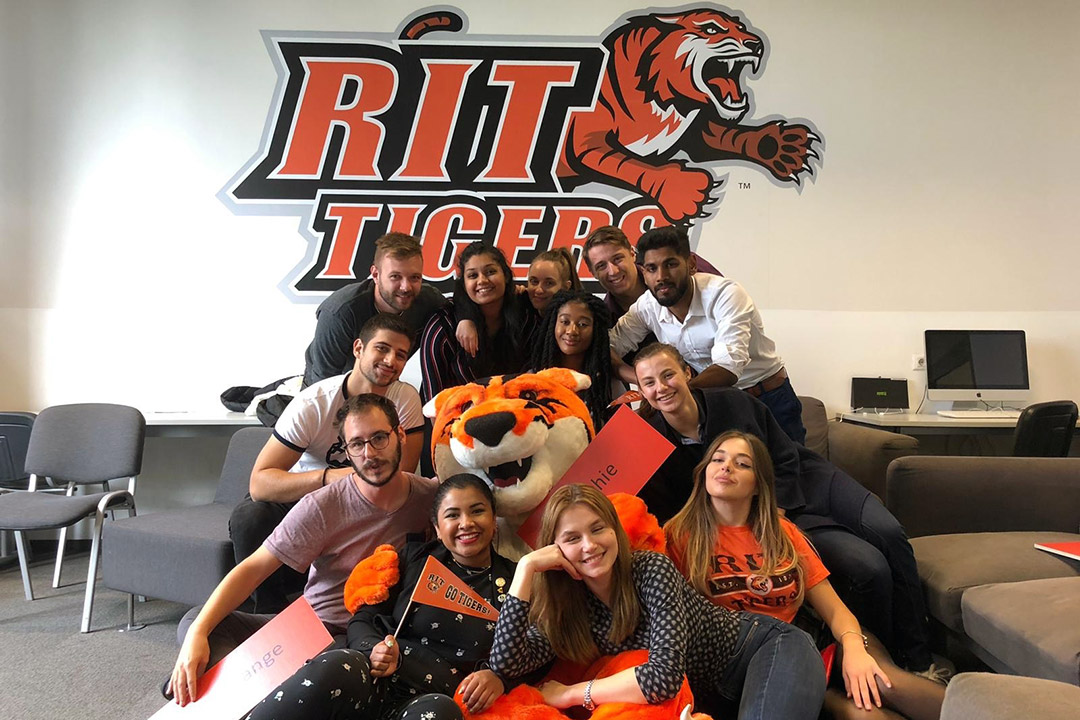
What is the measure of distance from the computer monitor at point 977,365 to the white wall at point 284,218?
154mm

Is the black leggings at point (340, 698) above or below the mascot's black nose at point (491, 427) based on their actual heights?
below

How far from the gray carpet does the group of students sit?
2.46ft

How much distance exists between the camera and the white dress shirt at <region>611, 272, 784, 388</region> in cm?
258

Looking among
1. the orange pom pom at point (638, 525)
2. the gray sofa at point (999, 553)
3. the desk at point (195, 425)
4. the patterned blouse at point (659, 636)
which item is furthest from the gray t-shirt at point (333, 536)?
the desk at point (195, 425)

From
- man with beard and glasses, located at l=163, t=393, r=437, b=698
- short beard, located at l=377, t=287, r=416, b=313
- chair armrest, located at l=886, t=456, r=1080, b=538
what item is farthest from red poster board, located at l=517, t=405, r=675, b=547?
chair armrest, located at l=886, t=456, r=1080, b=538

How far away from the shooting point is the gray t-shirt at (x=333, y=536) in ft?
5.92

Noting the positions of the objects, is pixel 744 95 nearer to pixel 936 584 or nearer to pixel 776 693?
pixel 936 584

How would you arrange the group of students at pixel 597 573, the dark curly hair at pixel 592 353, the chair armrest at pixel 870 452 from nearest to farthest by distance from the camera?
the group of students at pixel 597 573, the dark curly hair at pixel 592 353, the chair armrest at pixel 870 452

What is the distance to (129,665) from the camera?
102 inches

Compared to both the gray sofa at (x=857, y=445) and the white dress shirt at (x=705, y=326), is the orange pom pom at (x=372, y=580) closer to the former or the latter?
the white dress shirt at (x=705, y=326)

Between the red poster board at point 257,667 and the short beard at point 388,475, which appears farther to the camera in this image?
the short beard at point 388,475

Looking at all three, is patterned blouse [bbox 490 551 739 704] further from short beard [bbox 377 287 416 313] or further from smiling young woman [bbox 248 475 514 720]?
short beard [bbox 377 287 416 313]

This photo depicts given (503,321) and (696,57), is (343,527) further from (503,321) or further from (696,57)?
(696,57)

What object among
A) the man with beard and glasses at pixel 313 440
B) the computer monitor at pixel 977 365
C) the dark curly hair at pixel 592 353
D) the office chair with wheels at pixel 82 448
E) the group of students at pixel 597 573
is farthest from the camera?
the computer monitor at pixel 977 365
